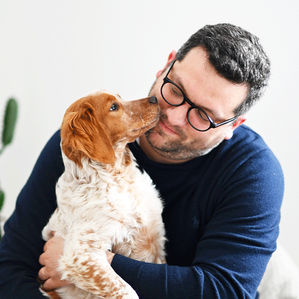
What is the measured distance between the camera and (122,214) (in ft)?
5.22

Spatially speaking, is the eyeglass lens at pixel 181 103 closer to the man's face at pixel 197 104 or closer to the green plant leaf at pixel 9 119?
the man's face at pixel 197 104

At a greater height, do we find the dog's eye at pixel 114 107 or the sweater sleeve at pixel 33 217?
the dog's eye at pixel 114 107

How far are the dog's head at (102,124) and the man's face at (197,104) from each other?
8 centimetres

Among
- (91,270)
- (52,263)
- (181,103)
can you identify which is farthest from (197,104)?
(52,263)

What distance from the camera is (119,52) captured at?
3049 millimetres

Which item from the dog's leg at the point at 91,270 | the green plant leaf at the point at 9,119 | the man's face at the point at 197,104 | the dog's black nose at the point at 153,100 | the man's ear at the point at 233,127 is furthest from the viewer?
the green plant leaf at the point at 9,119

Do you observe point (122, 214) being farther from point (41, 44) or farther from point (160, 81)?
point (41, 44)

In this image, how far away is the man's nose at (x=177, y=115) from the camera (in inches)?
63.2

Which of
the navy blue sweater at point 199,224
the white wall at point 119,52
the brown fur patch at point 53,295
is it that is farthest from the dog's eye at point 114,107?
the white wall at point 119,52

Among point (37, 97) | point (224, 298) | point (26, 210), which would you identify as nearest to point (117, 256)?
point (224, 298)

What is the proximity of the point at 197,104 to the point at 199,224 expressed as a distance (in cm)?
56

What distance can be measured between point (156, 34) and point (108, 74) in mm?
529

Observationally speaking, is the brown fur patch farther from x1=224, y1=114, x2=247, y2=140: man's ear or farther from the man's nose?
A: x1=224, y1=114, x2=247, y2=140: man's ear

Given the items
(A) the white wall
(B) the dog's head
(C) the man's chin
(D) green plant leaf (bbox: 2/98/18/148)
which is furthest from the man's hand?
(A) the white wall
